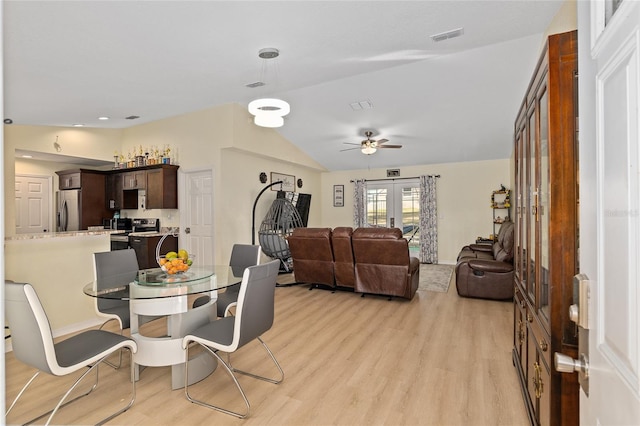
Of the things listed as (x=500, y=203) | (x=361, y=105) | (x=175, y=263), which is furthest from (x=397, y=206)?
(x=175, y=263)

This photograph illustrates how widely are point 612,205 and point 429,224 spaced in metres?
7.83

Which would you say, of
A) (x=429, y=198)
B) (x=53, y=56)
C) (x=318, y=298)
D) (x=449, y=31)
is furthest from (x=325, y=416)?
(x=429, y=198)

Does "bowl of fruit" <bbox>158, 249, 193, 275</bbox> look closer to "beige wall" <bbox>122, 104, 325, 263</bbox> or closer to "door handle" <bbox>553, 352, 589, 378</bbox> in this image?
"door handle" <bbox>553, 352, 589, 378</bbox>

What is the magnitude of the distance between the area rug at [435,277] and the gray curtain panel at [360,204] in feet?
6.84

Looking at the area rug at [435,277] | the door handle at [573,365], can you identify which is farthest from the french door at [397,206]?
the door handle at [573,365]

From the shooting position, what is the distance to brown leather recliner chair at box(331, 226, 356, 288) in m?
4.73

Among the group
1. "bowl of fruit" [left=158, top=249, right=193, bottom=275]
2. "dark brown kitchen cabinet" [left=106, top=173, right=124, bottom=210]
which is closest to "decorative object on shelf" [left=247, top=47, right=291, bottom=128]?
"bowl of fruit" [left=158, top=249, right=193, bottom=275]

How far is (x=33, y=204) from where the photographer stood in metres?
6.76

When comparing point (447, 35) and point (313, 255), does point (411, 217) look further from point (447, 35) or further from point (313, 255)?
point (447, 35)

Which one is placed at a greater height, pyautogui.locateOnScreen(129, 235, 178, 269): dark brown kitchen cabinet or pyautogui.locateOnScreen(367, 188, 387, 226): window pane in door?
pyautogui.locateOnScreen(367, 188, 387, 226): window pane in door

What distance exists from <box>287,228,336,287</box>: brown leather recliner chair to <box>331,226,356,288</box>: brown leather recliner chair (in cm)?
9

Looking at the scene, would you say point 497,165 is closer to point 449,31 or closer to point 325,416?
point 449,31

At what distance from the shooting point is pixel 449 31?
3.32 m

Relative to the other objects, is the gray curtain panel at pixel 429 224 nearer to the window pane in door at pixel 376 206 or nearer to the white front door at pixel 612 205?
the window pane in door at pixel 376 206
